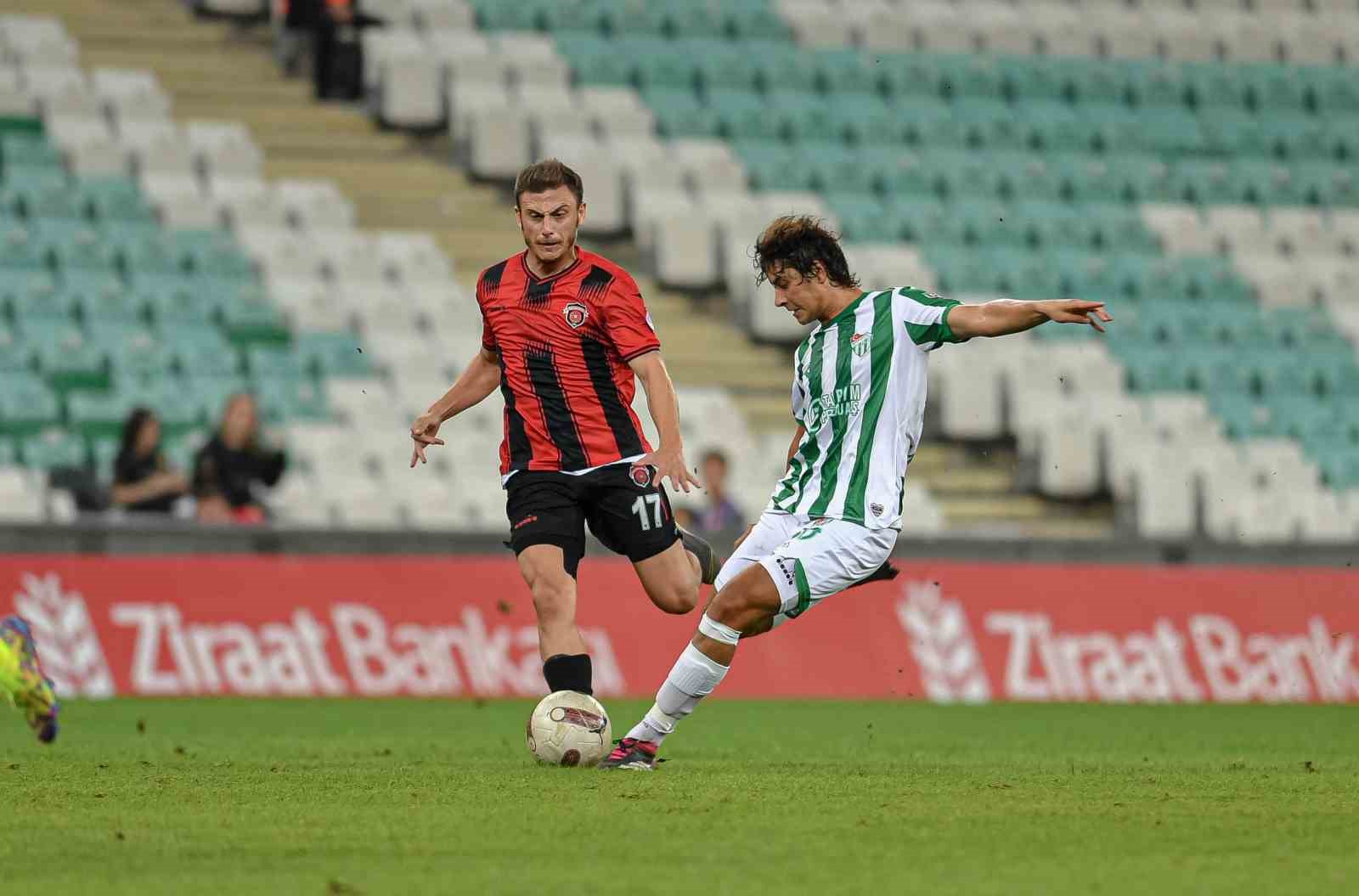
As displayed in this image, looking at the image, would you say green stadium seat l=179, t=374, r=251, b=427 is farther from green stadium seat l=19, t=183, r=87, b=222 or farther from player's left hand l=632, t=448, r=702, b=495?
player's left hand l=632, t=448, r=702, b=495

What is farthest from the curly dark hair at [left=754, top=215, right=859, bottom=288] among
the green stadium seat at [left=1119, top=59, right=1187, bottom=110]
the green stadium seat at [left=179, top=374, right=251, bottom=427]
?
the green stadium seat at [left=1119, top=59, right=1187, bottom=110]

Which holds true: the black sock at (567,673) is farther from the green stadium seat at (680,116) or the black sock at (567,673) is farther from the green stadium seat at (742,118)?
the green stadium seat at (742,118)

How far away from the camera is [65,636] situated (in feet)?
43.3

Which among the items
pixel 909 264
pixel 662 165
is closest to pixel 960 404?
pixel 909 264

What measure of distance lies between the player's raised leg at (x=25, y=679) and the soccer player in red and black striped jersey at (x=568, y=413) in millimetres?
1838

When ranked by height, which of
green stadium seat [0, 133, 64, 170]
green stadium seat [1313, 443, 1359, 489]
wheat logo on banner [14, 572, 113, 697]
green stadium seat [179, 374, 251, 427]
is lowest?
green stadium seat [1313, 443, 1359, 489]

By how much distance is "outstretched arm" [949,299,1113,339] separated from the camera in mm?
7125

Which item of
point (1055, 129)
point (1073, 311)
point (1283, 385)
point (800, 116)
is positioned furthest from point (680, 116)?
point (1073, 311)

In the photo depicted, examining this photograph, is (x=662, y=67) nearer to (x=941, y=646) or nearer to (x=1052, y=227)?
(x=1052, y=227)

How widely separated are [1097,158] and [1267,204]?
1956mm

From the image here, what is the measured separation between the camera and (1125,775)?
770cm

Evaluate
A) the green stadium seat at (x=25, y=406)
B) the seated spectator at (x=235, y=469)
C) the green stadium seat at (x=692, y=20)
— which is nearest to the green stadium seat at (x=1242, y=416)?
the green stadium seat at (x=692, y=20)

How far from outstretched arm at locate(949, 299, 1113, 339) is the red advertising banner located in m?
5.97

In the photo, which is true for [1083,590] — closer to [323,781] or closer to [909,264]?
[909,264]
